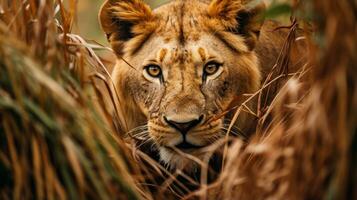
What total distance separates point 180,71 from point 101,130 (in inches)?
51.9

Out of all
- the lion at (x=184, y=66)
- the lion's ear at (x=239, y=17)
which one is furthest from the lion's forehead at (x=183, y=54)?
the lion's ear at (x=239, y=17)

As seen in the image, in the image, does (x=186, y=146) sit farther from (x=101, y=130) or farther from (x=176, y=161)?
(x=101, y=130)

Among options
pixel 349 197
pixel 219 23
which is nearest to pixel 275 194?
pixel 349 197

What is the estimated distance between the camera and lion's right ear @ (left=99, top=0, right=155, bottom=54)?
4.74 metres

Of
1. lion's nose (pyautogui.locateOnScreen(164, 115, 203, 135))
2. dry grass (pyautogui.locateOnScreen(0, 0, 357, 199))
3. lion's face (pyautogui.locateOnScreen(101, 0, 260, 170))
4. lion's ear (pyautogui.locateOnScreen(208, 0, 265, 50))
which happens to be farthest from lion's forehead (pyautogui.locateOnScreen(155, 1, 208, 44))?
dry grass (pyautogui.locateOnScreen(0, 0, 357, 199))

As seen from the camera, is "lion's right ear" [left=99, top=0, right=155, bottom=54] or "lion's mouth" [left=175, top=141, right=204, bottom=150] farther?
"lion's right ear" [left=99, top=0, right=155, bottom=54]

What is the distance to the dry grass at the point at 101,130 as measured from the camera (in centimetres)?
270

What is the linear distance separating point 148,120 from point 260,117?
688 mm

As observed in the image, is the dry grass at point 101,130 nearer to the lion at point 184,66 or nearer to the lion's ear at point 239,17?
the lion at point 184,66

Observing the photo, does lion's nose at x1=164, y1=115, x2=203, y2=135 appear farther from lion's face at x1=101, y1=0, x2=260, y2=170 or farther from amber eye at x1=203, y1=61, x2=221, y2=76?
amber eye at x1=203, y1=61, x2=221, y2=76

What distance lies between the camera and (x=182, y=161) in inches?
169

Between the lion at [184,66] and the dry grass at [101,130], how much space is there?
2.52 feet

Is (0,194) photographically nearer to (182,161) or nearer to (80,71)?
(80,71)

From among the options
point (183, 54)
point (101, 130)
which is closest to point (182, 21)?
point (183, 54)
